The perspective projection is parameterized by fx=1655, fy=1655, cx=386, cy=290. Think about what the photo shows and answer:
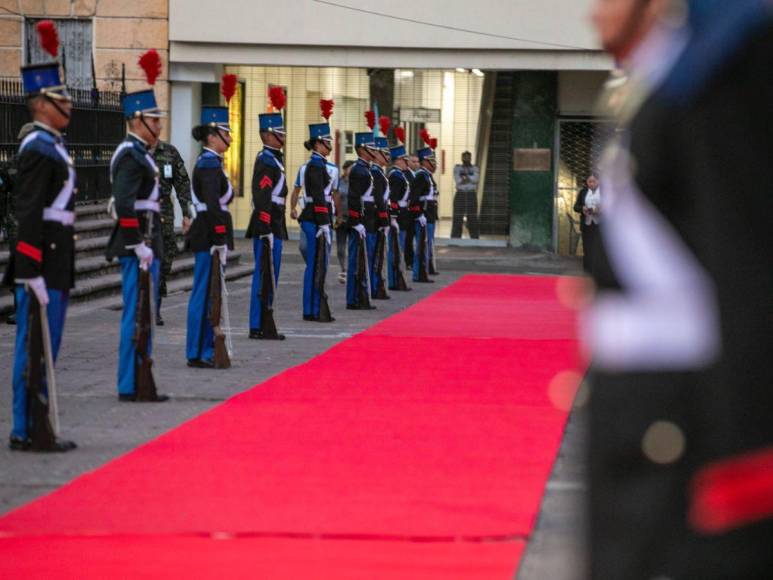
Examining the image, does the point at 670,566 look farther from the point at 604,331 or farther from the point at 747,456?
the point at 604,331

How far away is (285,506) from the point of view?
7.05 metres

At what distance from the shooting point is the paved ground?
22.2 ft

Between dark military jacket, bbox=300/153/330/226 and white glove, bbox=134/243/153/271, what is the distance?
22.3 ft

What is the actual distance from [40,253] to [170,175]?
323 inches

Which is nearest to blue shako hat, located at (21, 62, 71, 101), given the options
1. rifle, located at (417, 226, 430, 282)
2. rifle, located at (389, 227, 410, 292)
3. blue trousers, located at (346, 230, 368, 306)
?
blue trousers, located at (346, 230, 368, 306)

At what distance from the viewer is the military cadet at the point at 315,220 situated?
1722cm

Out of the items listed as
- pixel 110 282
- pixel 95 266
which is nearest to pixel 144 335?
pixel 110 282

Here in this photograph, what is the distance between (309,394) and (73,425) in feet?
6.27

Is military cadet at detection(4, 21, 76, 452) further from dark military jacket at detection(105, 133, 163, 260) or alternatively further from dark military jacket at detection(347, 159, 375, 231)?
dark military jacket at detection(347, 159, 375, 231)

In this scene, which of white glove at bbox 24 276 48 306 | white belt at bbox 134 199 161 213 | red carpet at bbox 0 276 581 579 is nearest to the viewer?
red carpet at bbox 0 276 581 579

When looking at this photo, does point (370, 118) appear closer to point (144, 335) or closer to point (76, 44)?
point (76, 44)

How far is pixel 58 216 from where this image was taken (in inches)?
346

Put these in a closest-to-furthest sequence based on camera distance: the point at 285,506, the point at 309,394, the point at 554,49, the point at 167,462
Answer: the point at 285,506, the point at 167,462, the point at 309,394, the point at 554,49

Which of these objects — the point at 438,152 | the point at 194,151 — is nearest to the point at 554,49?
the point at 438,152
